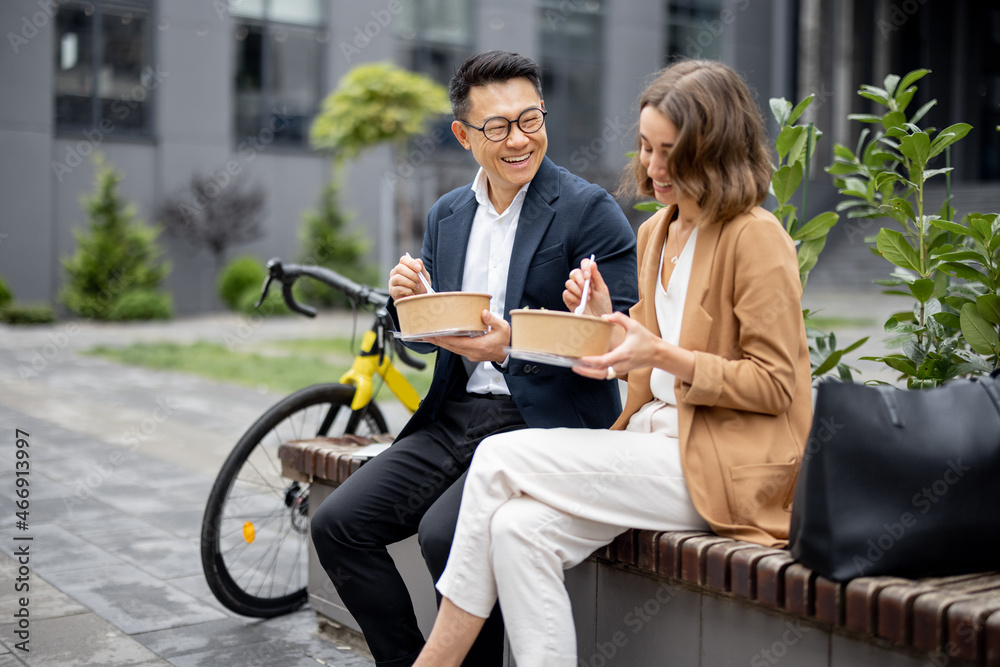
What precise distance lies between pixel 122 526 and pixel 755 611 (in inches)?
133

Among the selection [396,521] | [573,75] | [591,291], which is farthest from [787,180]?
[573,75]

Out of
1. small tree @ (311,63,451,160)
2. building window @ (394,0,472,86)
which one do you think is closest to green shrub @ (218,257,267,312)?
small tree @ (311,63,451,160)

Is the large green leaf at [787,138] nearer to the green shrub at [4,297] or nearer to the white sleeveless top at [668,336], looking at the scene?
the white sleeveless top at [668,336]

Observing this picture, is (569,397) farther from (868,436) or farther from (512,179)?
(868,436)

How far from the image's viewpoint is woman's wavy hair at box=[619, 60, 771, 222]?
1938 millimetres

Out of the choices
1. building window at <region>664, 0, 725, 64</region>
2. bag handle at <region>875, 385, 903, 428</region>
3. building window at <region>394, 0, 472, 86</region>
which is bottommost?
bag handle at <region>875, 385, 903, 428</region>

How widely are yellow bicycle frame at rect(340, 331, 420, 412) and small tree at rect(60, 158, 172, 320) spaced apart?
15.9 m

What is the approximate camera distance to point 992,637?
1520 millimetres

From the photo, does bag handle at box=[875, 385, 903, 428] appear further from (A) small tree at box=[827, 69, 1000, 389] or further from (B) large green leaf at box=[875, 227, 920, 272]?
(B) large green leaf at box=[875, 227, 920, 272]

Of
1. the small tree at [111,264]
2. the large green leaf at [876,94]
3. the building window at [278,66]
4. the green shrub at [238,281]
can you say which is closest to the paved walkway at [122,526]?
the large green leaf at [876,94]

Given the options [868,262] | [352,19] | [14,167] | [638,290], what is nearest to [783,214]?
[638,290]

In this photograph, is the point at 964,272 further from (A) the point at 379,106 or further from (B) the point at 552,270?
(A) the point at 379,106

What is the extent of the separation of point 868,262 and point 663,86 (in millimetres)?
18143

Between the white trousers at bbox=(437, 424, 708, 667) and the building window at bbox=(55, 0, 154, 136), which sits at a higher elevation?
the building window at bbox=(55, 0, 154, 136)
